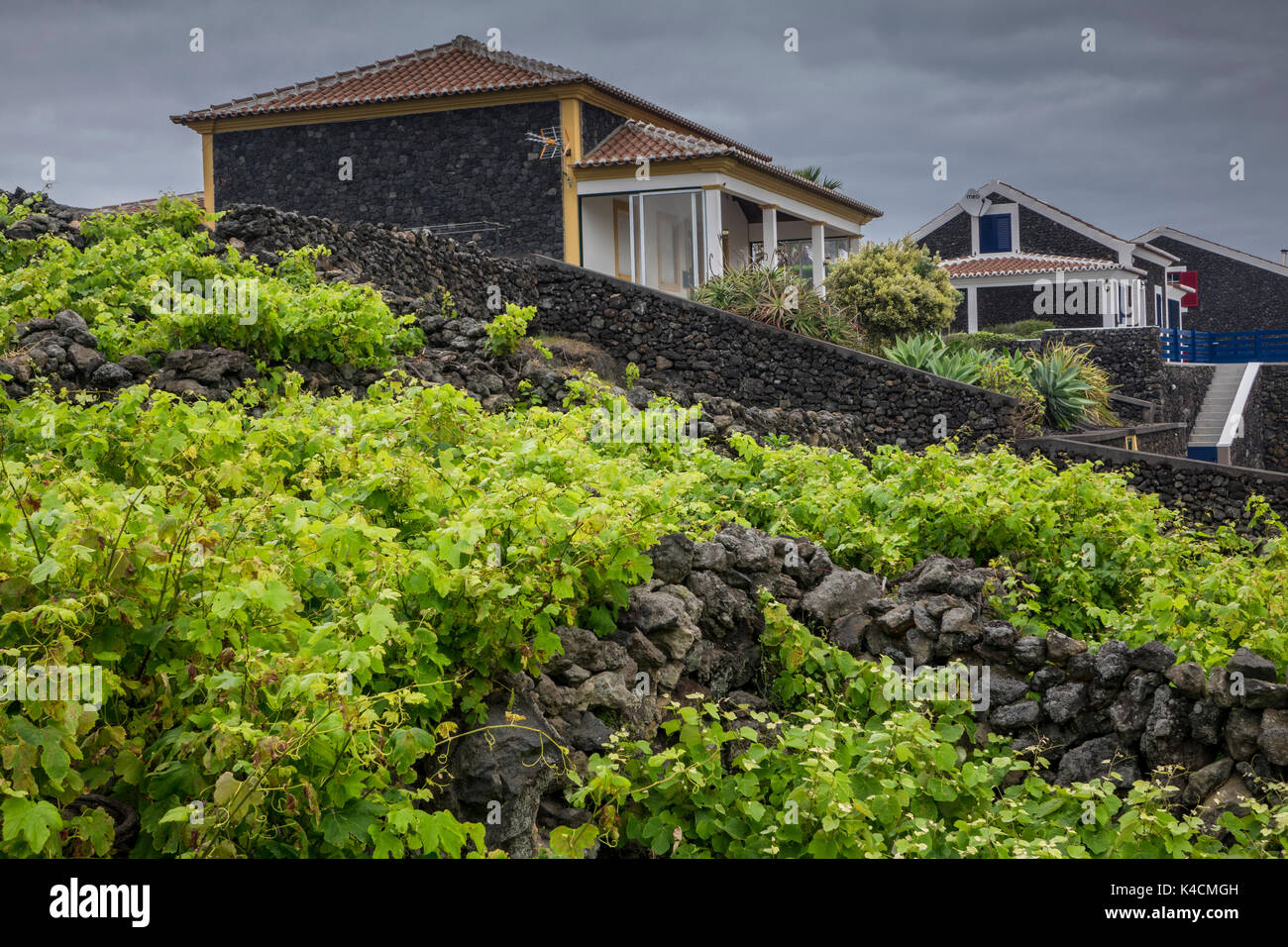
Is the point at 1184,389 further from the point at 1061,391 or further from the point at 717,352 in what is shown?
the point at 717,352

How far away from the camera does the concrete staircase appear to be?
1222 inches

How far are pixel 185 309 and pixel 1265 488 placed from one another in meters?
15.3

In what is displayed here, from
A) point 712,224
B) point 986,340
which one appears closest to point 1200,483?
point 712,224

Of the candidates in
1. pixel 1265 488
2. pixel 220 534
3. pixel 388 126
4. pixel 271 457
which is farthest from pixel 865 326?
pixel 220 534

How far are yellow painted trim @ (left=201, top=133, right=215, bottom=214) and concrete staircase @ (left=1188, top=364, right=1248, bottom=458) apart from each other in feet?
87.2

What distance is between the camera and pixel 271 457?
6.48 meters

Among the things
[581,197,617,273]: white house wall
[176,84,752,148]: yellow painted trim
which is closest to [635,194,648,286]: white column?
[581,197,617,273]: white house wall

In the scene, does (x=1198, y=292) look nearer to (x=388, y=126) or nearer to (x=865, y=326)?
(x=865, y=326)

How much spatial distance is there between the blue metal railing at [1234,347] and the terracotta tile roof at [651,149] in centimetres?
1773

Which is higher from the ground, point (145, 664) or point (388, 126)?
point (388, 126)

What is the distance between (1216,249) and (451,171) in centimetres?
3637

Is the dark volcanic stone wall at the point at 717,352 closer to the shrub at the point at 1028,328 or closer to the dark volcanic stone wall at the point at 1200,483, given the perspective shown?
the dark volcanic stone wall at the point at 1200,483

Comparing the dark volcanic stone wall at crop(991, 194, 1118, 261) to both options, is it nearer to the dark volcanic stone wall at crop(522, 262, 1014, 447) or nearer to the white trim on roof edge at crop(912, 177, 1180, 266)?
the white trim on roof edge at crop(912, 177, 1180, 266)
